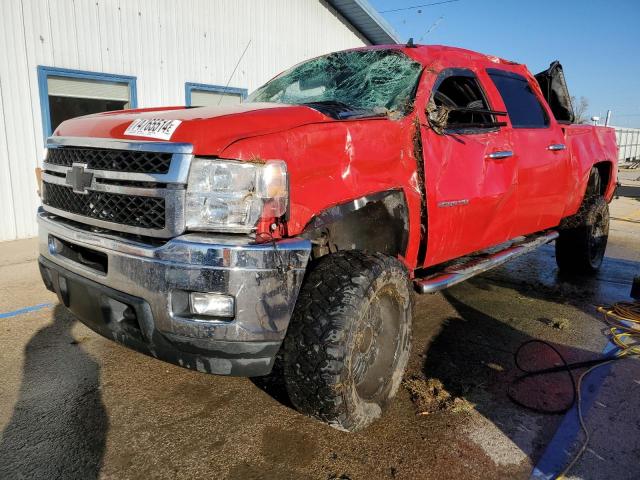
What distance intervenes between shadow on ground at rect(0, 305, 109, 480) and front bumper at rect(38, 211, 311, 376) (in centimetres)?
61

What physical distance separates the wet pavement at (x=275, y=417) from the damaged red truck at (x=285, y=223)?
298 millimetres

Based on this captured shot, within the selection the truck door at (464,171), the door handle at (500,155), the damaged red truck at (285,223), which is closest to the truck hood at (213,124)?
A: the damaged red truck at (285,223)

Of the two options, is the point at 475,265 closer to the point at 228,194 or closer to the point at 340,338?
the point at 340,338

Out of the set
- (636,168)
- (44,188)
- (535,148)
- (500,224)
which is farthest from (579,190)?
(636,168)

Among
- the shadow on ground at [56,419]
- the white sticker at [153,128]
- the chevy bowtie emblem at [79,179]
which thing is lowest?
the shadow on ground at [56,419]

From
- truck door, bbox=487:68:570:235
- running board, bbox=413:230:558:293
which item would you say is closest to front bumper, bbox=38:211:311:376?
running board, bbox=413:230:558:293

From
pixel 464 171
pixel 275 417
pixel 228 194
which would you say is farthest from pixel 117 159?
pixel 464 171

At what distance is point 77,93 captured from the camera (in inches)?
293

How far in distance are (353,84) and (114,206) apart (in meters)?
1.84

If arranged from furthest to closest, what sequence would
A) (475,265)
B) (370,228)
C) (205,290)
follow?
(475,265), (370,228), (205,290)

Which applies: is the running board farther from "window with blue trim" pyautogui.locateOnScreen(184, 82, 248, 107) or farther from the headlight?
"window with blue trim" pyautogui.locateOnScreen(184, 82, 248, 107)

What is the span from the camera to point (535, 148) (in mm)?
4090

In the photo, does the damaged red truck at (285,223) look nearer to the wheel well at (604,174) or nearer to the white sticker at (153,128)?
the white sticker at (153,128)

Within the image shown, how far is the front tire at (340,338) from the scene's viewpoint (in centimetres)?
218
